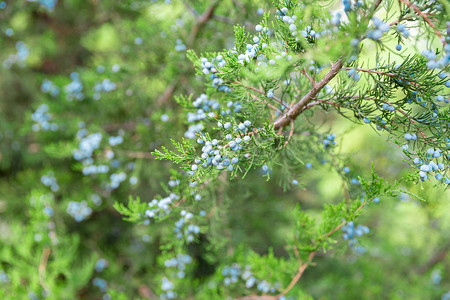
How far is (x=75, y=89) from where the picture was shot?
7.18 ft

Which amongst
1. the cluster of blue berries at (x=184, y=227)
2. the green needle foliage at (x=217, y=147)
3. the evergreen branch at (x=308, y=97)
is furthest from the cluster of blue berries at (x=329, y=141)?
the cluster of blue berries at (x=184, y=227)

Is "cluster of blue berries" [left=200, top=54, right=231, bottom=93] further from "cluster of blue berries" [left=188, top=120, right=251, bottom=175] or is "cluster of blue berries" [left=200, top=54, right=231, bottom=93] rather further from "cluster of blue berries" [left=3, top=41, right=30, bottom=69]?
"cluster of blue berries" [left=3, top=41, right=30, bottom=69]

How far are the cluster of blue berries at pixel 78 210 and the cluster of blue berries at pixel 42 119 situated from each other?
1.88 feet

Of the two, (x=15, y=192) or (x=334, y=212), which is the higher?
(x=334, y=212)

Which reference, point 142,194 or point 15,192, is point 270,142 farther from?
point 15,192

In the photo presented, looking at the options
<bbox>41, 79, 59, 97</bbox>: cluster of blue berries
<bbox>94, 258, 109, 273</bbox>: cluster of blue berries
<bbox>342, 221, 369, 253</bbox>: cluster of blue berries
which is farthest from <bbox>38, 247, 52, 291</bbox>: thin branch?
<bbox>342, 221, 369, 253</bbox>: cluster of blue berries

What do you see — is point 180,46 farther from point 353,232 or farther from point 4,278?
point 4,278

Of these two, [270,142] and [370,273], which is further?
[370,273]

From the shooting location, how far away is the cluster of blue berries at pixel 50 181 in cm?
217

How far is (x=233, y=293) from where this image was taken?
153cm

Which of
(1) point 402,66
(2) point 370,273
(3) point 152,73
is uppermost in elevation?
(1) point 402,66

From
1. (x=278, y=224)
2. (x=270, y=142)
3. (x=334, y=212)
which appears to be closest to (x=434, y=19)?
(x=270, y=142)

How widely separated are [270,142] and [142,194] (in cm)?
140

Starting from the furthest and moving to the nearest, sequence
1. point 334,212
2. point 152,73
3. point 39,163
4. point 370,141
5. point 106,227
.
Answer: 1. point 370,141
2. point 39,163
3. point 106,227
4. point 152,73
5. point 334,212
